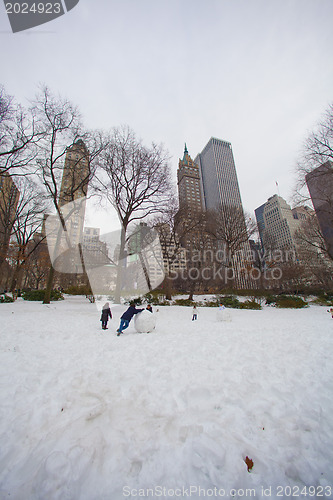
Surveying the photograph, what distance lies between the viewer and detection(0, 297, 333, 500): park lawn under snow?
1846 millimetres

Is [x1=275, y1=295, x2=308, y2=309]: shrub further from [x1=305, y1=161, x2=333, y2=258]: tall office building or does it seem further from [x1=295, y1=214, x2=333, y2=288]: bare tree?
[x1=305, y1=161, x2=333, y2=258]: tall office building

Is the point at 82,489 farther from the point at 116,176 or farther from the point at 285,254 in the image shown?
the point at 285,254

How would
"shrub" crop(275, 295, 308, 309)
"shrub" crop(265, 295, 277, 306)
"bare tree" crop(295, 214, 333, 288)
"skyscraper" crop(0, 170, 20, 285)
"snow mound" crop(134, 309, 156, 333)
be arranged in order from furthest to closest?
"bare tree" crop(295, 214, 333, 288)
"skyscraper" crop(0, 170, 20, 285)
"shrub" crop(265, 295, 277, 306)
"shrub" crop(275, 295, 308, 309)
"snow mound" crop(134, 309, 156, 333)

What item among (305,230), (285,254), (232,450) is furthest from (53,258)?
(285,254)

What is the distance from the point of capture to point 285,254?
34562mm

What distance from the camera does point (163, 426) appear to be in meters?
2.53

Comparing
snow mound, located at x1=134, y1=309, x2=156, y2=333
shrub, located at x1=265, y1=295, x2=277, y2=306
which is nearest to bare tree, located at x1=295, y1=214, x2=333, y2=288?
shrub, located at x1=265, y1=295, x2=277, y2=306

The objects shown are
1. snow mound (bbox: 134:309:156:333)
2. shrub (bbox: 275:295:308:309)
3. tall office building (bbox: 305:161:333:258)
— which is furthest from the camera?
shrub (bbox: 275:295:308:309)

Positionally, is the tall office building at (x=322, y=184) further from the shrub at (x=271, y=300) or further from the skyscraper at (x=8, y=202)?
the skyscraper at (x=8, y=202)

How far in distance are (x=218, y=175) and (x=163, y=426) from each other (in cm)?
9213

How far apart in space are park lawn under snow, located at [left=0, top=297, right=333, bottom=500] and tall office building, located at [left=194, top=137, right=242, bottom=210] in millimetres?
63670

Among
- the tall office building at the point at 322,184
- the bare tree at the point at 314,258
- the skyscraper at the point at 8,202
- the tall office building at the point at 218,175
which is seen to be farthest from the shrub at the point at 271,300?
the tall office building at the point at 218,175

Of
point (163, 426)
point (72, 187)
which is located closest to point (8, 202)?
point (72, 187)

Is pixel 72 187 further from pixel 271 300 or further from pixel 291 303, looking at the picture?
pixel 291 303
